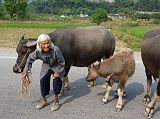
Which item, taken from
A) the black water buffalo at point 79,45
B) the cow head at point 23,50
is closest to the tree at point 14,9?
the black water buffalo at point 79,45

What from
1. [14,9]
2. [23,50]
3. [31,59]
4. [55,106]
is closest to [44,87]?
[55,106]

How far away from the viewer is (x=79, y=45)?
716 cm

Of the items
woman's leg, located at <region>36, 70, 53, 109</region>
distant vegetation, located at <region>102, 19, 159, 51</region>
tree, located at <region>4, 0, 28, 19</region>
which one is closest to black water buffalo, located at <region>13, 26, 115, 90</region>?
woman's leg, located at <region>36, 70, 53, 109</region>

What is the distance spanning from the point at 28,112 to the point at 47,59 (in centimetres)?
102

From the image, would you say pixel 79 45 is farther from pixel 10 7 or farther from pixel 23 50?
pixel 10 7

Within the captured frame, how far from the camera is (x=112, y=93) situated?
7344 millimetres

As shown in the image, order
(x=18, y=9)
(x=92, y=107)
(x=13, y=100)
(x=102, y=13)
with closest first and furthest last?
(x=92, y=107) < (x=13, y=100) < (x=102, y=13) < (x=18, y=9)

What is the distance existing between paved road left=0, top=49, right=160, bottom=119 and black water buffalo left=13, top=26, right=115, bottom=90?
2.27 ft

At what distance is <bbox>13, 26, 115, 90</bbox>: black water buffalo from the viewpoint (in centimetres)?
637

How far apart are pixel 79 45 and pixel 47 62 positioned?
1256mm

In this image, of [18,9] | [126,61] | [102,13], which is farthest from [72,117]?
[18,9]

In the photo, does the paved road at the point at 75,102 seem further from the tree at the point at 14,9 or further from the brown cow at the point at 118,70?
the tree at the point at 14,9

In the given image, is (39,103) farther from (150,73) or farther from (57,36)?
(150,73)

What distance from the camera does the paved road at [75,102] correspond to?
5910 mm
